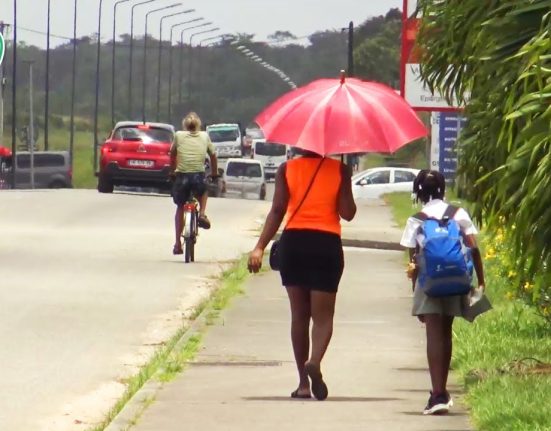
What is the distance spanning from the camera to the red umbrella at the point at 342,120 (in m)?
10.3

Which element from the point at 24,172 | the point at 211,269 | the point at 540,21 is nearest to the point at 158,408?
the point at 540,21

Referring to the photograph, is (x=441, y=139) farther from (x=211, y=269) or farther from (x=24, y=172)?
(x=24, y=172)

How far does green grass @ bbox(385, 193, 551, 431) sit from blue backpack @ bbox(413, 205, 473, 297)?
667 millimetres

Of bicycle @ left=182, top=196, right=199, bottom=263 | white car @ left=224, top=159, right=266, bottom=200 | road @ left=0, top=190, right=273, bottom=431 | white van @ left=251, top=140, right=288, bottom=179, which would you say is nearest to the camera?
road @ left=0, top=190, right=273, bottom=431

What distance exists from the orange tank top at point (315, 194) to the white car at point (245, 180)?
47.8 m

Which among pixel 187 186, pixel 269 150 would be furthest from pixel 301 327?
pixel 269 150

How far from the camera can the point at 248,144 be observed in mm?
104625

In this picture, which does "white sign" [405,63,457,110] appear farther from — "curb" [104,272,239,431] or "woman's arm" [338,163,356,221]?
"woman's arm" [338,163,356,221]

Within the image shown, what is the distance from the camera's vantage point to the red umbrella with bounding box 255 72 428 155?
33.9 ft

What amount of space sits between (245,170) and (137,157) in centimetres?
2401

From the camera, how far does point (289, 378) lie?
1158cm

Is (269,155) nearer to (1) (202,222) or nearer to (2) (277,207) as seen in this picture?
(1) (202,222)

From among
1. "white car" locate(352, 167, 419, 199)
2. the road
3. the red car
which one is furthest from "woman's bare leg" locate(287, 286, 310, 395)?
"white car" locate(352, 167, 419, 199)

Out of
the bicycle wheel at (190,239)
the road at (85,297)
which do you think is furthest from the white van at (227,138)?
the bicycle wheel at (190,239)
